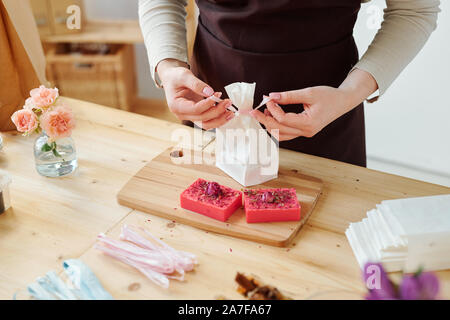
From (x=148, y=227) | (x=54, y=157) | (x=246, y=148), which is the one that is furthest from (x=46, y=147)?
(x=246, y=148)

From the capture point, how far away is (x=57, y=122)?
1152mm

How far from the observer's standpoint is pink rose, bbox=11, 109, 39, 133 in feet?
3.86

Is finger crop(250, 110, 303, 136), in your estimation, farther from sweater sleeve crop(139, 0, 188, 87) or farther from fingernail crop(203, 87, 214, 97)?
sweater sleeve crop(139, 0, 188, 87)

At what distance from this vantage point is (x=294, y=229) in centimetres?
102

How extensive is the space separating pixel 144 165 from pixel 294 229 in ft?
1.51

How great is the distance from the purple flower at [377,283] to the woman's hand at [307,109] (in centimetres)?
39

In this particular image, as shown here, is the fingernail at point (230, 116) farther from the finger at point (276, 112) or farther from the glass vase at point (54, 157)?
the glass vase at point (54, 157)

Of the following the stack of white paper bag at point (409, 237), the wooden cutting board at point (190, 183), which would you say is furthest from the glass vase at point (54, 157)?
the stack of white paper bag at point (409, 237)

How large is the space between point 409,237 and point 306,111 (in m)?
0.39

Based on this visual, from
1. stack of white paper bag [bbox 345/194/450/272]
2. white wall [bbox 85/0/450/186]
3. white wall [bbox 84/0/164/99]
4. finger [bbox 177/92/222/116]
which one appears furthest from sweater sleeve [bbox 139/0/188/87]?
white wall [bbox 84/0/164/99]

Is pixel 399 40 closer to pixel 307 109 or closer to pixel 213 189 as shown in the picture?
pixel 307 109

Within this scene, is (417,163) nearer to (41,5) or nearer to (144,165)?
(144,165)
